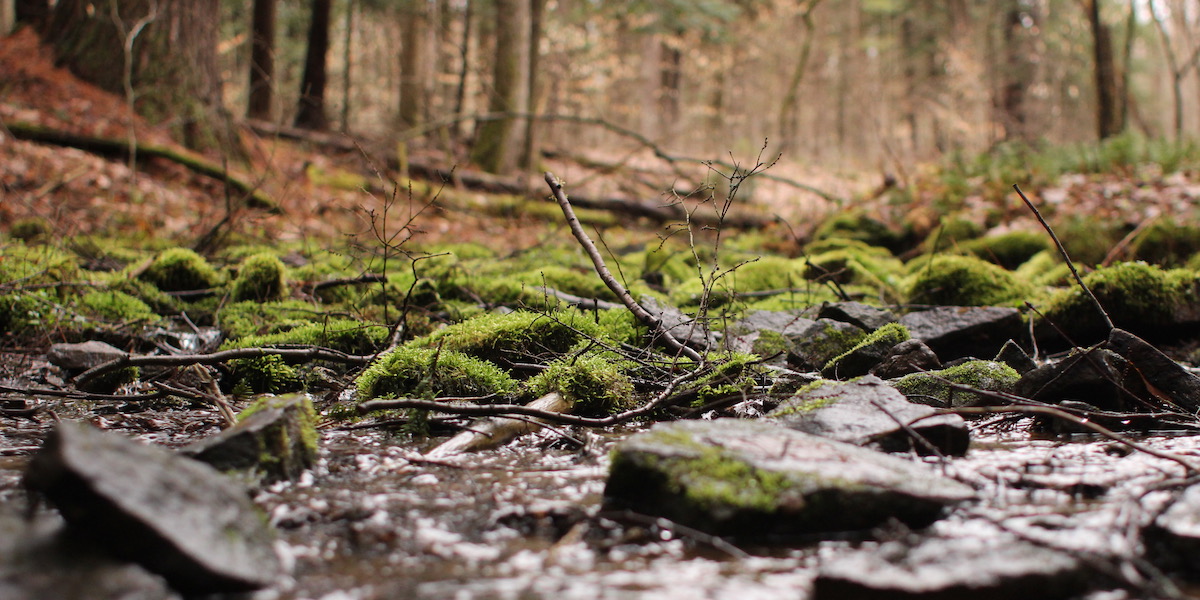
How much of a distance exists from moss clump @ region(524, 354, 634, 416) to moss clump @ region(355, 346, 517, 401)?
0.60 feet

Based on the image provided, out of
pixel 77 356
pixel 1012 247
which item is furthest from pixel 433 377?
pixel 1012 247

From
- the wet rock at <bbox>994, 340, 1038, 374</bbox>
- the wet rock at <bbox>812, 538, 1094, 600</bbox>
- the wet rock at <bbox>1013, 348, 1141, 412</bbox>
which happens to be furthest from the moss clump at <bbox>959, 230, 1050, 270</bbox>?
the wet rock at <bbox>812, 538, 1094, 600</bbox>

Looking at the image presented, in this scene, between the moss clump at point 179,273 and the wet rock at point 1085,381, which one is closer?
the wet rock at point 1085,381

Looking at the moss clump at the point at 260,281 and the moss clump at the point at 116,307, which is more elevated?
the moss clump at the point at 260,281

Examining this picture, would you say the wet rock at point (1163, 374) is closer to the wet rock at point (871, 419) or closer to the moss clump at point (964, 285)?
the wet rock at point (871, 419)

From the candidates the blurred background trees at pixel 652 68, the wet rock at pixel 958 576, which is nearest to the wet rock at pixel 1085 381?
the wet rock at pixel 958 576

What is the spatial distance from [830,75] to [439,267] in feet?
83.5

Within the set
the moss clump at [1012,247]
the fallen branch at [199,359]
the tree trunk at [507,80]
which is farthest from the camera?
the tree trunk at [507,80]

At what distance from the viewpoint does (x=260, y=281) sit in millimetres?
4695

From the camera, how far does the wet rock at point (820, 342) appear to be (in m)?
3.62

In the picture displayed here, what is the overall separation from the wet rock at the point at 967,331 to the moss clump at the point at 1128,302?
292 millimetres

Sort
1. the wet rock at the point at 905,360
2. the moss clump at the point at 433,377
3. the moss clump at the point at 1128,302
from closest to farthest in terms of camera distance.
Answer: the moss clump at the point at 433,377
the wet rock at the point at 905,360
the moss clump at the point at 1128,302

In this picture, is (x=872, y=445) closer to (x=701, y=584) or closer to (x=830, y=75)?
(x=701, y=584)

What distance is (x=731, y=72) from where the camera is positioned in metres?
24.5
